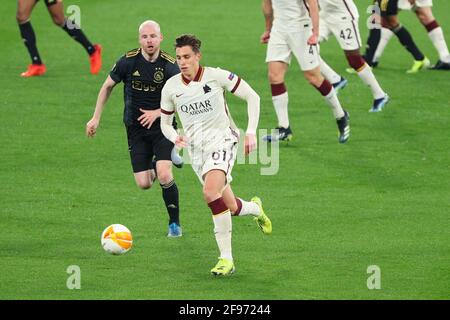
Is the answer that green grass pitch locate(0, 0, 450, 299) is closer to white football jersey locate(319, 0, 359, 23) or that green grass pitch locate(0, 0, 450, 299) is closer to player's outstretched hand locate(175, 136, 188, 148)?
player's outstretched hand locate(175, 136, 188, 148)

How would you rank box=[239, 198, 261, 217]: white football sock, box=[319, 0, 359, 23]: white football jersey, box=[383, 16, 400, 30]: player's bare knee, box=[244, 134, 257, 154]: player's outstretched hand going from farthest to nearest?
box=[383, 16, 400, 30]: player's bare knee → box=[319, 0, 359, 23]: white football jersey → box=[239, 198, 261, 217]: white football sock → box=[244, 134, 257, 154]: player's outstretched hand

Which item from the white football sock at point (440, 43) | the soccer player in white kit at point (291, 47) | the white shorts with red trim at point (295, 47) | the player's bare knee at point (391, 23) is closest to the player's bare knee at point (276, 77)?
the soccer player in white kit at point (291, 47)

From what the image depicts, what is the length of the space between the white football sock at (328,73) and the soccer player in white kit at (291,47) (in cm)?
176

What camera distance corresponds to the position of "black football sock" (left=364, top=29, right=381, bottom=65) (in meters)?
20.3

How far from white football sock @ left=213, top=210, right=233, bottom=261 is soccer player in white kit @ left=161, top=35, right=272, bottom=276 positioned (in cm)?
1

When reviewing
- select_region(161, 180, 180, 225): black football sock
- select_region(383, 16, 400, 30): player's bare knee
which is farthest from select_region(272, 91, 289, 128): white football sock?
select_region(383, 16, 400, 30): player's bare knee

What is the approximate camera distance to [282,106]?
54.2 feet

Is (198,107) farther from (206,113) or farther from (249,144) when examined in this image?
(249,144)

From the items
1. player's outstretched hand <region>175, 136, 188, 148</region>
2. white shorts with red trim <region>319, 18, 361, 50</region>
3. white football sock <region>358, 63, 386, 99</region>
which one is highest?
white shorts with red trim <region>319, 18, 361, 50</region>

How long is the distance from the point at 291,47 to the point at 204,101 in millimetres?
4972

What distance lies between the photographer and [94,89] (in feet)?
65.1
